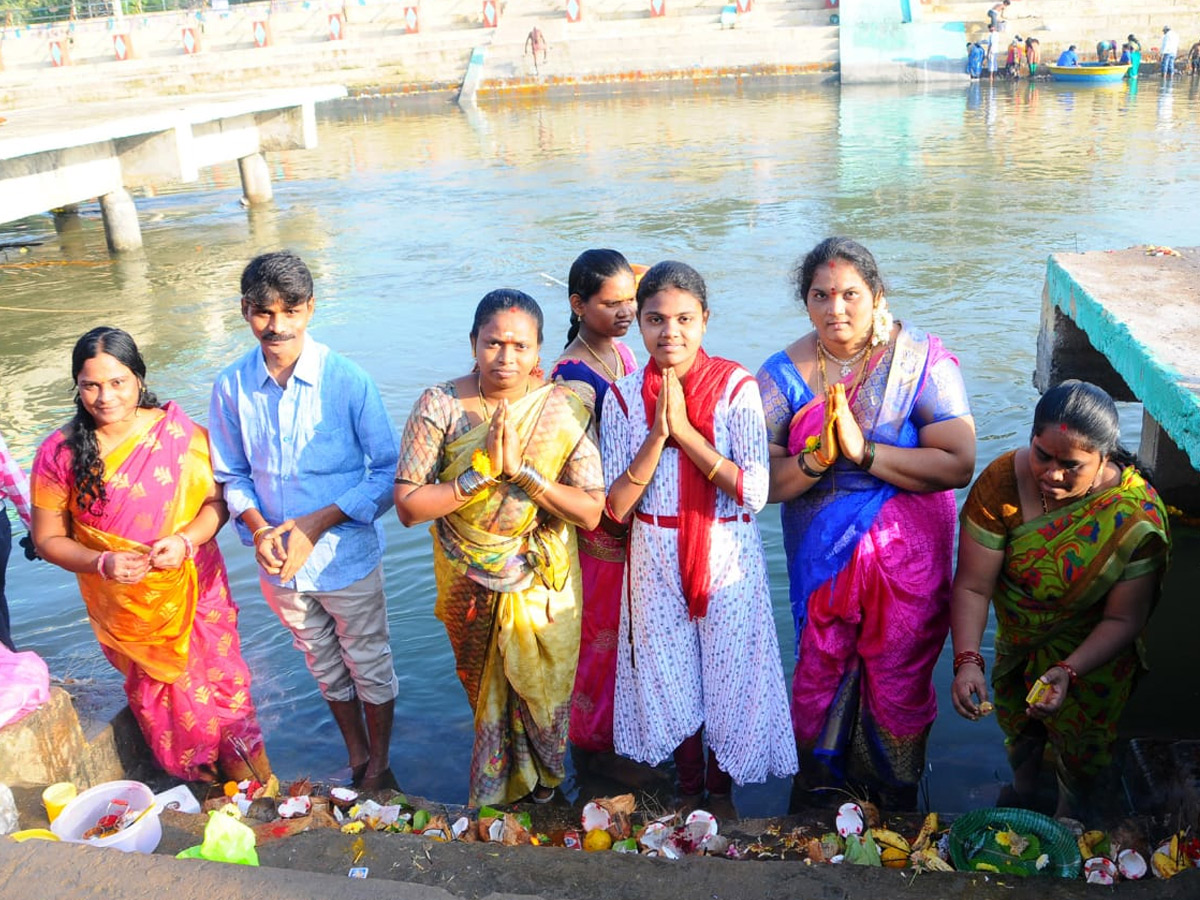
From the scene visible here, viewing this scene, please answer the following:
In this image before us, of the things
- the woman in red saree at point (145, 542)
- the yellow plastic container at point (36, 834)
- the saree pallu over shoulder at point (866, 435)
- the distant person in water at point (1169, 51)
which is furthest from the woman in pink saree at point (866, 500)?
the distant person in water at point (1169, 51)

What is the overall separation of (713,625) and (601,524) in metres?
0.45

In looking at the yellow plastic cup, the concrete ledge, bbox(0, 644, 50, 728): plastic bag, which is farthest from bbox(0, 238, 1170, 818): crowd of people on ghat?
the yellow plastic cup

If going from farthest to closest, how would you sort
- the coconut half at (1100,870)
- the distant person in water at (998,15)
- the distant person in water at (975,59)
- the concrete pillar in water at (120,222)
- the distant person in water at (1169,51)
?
1. the distant person in water at (998,15)
2. the distant person in water at (975,59)
3. the distant person in water at (1169,51)
4. the concrete pillar in water at (120,222)
5. the coconut half at (1100,870)

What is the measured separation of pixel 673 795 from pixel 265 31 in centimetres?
3548

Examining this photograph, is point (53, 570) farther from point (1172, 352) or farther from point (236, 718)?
point (1172, 352)

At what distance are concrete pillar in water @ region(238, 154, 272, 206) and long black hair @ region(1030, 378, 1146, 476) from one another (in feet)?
50.6

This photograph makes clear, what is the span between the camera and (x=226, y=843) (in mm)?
2533

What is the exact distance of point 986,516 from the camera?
3.08 meters

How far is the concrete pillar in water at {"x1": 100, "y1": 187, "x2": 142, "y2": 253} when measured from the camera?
13.2 meters

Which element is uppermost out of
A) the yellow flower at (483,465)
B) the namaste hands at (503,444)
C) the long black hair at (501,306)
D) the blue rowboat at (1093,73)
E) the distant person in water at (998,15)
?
the distant person in water at (998,15)

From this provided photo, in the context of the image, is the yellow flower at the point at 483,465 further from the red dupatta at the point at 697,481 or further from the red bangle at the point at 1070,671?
the red bangle at the point at 1070,671

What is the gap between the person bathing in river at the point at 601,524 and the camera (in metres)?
3.30

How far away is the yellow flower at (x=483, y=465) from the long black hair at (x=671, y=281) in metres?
0.60

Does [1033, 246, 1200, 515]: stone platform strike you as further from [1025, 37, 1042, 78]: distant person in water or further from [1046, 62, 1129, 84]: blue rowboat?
[1025, 37, 1042, 78]: distant person in water
